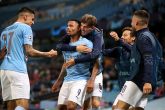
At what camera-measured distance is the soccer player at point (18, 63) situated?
4391 mm

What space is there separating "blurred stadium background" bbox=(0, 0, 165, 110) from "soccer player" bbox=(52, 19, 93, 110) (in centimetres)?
420

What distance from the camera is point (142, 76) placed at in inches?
159

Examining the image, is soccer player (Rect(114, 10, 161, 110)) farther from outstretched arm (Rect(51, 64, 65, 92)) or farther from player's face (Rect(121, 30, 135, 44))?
outstretched arm (Rect(51, 64, 65, 92))

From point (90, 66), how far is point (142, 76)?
111cm

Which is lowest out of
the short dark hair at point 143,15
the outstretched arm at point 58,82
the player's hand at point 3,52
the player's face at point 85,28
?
the outstretched arm at point 58,82

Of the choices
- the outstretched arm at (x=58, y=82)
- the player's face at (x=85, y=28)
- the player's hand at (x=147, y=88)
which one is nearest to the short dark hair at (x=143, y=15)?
the player's hand at (x=147, y=88)

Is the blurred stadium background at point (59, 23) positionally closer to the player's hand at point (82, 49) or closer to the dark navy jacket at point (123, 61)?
the dark navy jacket at point (123, 61)

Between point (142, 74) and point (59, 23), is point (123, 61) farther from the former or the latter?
point (59, 23)

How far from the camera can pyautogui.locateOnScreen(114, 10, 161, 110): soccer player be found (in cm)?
395

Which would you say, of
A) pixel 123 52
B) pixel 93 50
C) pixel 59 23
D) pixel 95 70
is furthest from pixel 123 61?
pixel 59 23

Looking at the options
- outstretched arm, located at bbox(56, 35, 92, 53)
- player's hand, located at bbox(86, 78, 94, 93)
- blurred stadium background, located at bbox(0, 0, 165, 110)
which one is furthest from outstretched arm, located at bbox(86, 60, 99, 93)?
blurred stadium background, located at bbox(0, 0, 165, 110)

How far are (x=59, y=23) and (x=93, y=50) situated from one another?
276 inches

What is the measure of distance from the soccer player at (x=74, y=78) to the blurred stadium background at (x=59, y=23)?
4.20 metres

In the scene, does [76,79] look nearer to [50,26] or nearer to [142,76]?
[142,76]
